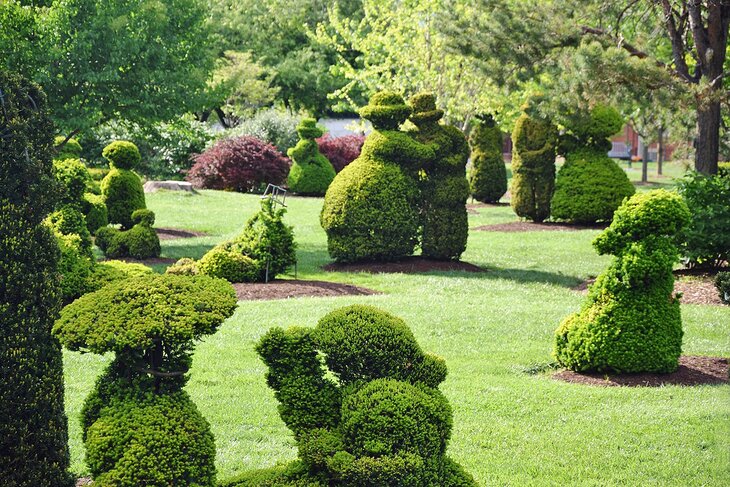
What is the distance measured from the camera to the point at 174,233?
22484 mm

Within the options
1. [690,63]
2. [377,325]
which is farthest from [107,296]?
[690,63]

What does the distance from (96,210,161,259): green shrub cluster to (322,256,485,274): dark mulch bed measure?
3.47 m

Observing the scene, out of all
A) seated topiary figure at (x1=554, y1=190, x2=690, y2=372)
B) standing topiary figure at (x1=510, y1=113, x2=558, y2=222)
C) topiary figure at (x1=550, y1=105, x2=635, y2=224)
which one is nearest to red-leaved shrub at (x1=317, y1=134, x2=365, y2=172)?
standing topiary figure at (x1=510, y1=113, x2=558, y2=222)

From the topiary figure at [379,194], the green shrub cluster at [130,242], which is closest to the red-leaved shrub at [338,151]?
the green shrub cluster at [130,242]

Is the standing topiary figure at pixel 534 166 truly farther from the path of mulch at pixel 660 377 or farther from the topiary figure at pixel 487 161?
the path of mulch at pixel 660 377

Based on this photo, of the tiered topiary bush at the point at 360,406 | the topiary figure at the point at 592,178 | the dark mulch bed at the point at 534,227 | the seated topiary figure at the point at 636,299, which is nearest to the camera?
the tiered topiary bush at the point at 360,406

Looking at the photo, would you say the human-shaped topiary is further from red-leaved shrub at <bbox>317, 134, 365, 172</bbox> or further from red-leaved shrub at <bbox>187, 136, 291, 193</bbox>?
red-leaved shrub at <bbox>317, 134, 365, 172</bbox>

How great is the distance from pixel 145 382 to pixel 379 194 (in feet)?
38.9

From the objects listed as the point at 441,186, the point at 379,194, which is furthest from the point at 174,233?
the point at 441,186

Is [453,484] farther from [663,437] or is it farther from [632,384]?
[632,384]

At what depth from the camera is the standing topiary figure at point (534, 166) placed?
80.6ft

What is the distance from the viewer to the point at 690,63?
88.1 ft

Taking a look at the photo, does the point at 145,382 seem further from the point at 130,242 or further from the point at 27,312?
the point at 130,242

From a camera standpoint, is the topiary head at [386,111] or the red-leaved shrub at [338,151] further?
the red-leaved shrub at [338,151]
